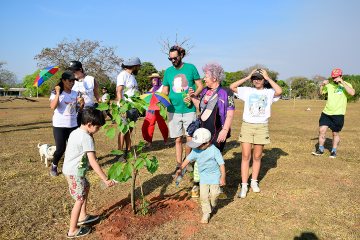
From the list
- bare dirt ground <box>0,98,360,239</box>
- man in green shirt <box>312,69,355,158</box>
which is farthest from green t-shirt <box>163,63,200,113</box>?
man in green shirt <box>312,69,355,158</box>

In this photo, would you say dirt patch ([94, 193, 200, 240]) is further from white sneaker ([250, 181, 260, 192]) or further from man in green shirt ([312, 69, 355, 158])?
man in green shirt ([312, 69, 355, 158])

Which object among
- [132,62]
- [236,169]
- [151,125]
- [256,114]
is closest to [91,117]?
[256,114]

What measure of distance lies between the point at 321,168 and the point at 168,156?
3713 millimetres

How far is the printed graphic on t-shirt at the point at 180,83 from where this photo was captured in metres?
4.28

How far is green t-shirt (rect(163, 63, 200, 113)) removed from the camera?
4.29m

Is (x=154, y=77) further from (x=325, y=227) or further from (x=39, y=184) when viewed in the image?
(x=325, y=227)

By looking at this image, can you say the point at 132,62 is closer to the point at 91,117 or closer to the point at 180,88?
the point at 180,88

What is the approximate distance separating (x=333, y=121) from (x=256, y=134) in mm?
3411

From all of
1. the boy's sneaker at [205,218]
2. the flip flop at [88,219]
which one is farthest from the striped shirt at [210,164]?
the flip flop at [88,219]

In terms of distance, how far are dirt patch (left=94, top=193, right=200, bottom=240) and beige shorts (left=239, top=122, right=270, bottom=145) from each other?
4.63 ft

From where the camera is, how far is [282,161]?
5988 mm

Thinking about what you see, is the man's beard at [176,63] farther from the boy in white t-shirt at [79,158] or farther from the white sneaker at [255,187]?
the white sneaker at [255,187]

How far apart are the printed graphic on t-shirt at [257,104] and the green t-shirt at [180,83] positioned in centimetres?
104

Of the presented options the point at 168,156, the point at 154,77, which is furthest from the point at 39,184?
the point at 154,77
